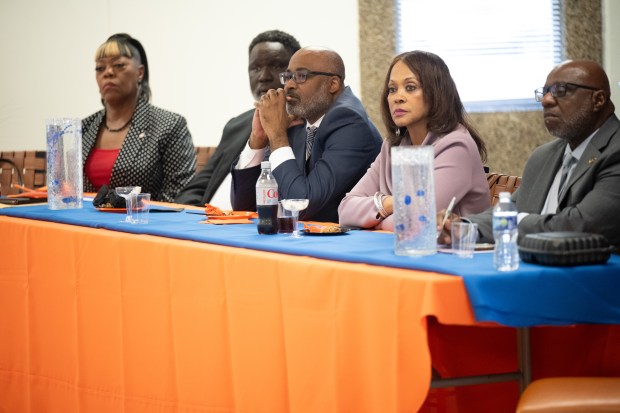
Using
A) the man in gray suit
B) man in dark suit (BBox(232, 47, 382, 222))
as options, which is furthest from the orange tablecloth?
man in dark suit (BBox(232, 47, 382, 222))

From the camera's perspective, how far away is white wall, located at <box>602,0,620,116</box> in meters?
5.96

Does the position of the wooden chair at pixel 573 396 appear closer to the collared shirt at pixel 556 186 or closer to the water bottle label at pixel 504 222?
the water bottle label at pixel 504 222

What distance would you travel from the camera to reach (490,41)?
620 cm

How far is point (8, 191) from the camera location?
18.1 ft

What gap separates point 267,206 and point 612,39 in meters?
3.92

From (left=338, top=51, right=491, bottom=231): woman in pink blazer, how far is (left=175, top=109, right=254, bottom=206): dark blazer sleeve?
4.51ft

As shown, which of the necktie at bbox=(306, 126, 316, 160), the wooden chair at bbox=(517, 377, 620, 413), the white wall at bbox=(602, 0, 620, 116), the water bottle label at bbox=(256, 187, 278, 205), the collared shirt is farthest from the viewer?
the white wall at bbox=(602, 0, 620, 116)

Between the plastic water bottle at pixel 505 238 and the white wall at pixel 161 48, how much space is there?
4362mm

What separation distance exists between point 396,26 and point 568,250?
14.5ft

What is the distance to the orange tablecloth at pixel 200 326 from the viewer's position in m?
2.00

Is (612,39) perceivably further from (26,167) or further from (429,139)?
(26,167)

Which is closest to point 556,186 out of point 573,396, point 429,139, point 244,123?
point 429,139

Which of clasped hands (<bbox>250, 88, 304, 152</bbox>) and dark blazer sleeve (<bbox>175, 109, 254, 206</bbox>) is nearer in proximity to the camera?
clasped hands (<bbox>250, 88, 304, 152</bbox>)

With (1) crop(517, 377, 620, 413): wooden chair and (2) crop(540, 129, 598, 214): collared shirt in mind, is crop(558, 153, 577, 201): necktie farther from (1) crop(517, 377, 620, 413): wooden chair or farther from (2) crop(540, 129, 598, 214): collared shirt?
(1) crop(517, 377, 620, 413): wooden chair
